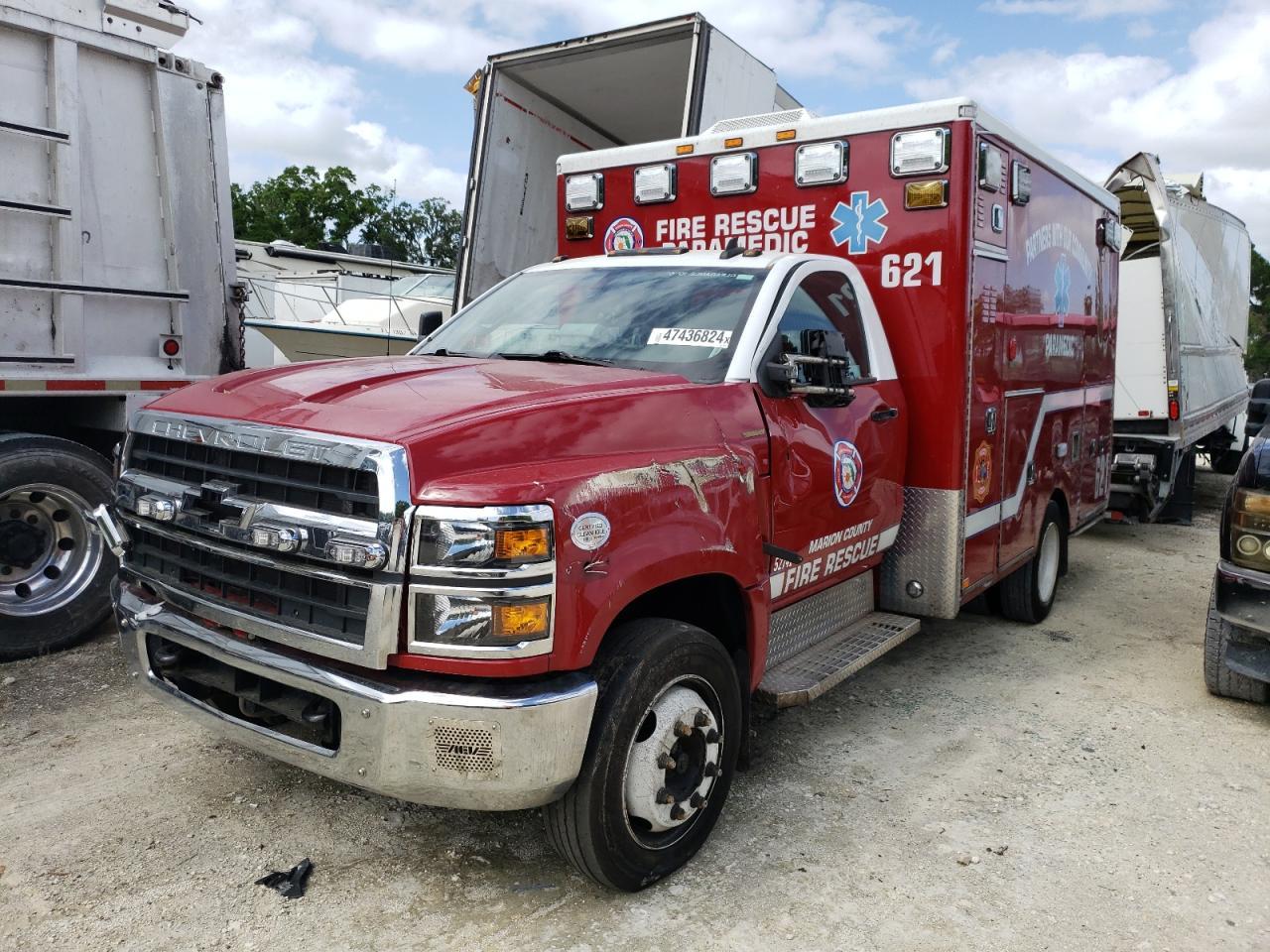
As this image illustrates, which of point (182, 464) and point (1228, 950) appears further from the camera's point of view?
Result: point (182, 464)

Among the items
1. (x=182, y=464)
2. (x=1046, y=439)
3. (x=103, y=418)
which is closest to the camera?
(x=182, y=464)

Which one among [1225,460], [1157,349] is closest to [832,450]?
[1157,349]

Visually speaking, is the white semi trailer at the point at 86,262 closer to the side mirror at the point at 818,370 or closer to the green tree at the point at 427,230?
the side mirror at the point at 818,370

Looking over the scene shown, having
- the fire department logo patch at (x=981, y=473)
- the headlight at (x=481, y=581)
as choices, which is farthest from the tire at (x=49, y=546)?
the fire department logo patch at (x=981, y=473)

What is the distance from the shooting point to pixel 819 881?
3301 mm

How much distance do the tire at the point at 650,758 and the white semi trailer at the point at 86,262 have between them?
3688 mm

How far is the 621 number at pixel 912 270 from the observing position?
4801 mm

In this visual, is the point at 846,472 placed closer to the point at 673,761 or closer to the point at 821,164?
the point at 673,761

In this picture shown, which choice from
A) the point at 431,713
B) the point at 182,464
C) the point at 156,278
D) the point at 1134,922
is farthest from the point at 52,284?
the point at 1134,922

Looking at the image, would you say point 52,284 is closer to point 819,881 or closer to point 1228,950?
point 819,881

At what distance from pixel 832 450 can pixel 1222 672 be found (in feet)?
8.60

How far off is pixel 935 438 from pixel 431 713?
3114 millimetres

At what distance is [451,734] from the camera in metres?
2.69

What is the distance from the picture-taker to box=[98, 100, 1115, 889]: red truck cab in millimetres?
2699
